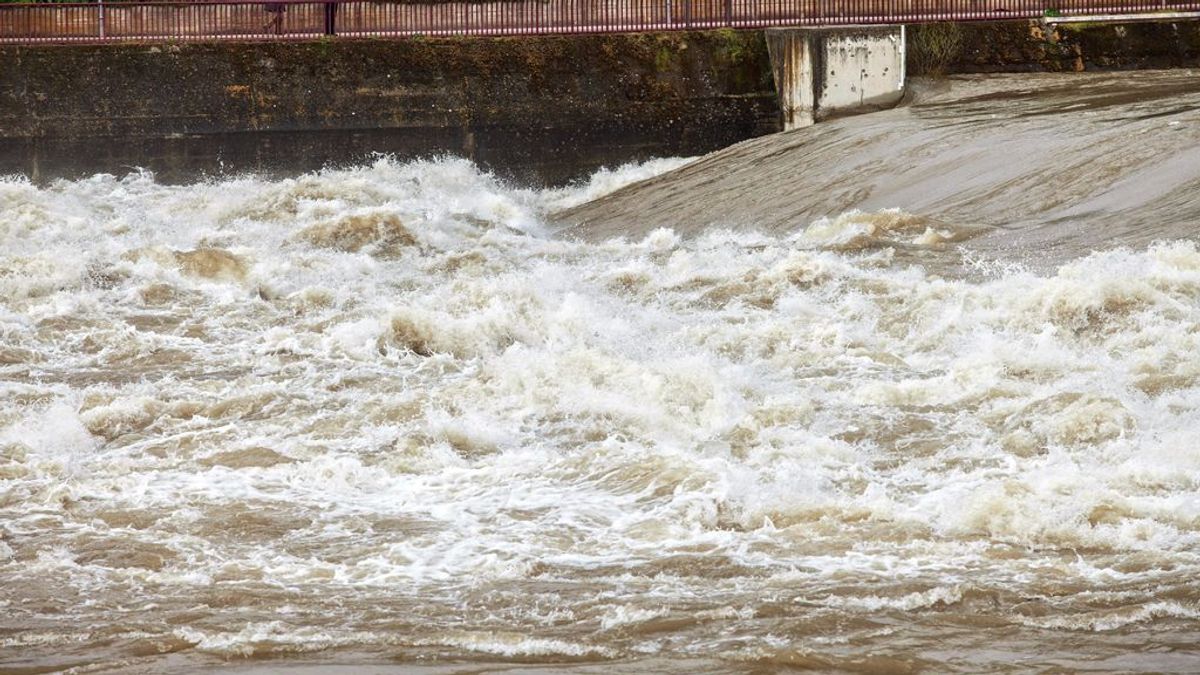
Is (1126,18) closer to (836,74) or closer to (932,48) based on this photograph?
(932,48)

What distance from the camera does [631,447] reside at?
945cm

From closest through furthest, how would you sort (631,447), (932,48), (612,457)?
1. (612,457)
2. (631,447)
3. (932,48)

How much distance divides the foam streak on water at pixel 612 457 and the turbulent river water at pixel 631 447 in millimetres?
28

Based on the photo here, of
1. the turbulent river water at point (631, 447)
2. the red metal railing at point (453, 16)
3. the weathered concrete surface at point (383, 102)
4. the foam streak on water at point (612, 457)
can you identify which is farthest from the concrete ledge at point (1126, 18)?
the foam streak on water at point (612, 457)

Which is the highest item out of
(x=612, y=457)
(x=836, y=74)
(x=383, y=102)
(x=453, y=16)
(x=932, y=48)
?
(x=453, y=16)

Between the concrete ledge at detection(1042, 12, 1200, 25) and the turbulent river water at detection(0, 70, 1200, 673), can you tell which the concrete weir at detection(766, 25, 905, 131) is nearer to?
the concrete ledge at detection(1042, 12, 1200, 25)

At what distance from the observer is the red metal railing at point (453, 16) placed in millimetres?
20797

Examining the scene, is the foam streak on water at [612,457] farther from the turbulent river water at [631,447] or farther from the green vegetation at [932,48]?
the green vegetation at [932,48]

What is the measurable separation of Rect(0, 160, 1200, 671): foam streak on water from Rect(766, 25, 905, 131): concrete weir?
5387mm

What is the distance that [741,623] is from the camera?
6449 millimetres

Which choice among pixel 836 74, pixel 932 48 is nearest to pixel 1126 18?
pixel 932 48

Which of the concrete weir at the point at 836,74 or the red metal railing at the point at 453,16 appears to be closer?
the red metal railing at the point at 453,16

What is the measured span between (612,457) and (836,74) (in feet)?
42.3

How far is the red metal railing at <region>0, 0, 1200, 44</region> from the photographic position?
20797mm
